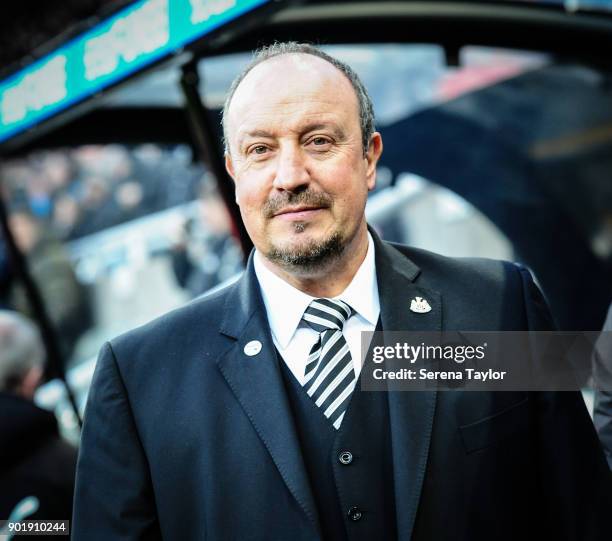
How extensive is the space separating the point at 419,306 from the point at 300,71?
0.66 m

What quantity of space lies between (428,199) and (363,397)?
223 cm

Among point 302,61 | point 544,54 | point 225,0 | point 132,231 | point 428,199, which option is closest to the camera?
point 302,61

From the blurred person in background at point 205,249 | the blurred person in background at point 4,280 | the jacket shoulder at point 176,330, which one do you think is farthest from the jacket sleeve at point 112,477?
the blurred person in background at point 4,280

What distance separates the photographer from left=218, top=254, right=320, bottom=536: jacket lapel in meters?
1.61

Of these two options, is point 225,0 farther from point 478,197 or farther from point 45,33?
point 45,33

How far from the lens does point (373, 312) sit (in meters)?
1.85

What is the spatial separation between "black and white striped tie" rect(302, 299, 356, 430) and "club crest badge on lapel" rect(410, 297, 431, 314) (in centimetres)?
15

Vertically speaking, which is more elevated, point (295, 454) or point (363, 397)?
point (363, 397)

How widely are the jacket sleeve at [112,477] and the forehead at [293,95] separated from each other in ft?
2.44

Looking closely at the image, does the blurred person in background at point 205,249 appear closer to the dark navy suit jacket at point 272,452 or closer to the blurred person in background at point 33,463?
the blurred person in background at point 33,463

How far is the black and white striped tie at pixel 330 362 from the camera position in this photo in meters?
1.70

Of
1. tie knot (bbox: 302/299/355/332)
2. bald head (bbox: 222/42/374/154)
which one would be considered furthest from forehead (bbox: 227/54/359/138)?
tie knot (bbox: 302/299/355/332)

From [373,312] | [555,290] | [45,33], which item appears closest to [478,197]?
[555,290]

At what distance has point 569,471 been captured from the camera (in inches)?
67.4
